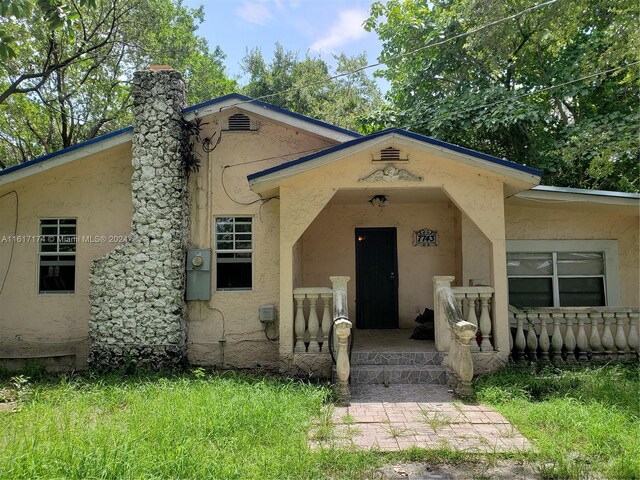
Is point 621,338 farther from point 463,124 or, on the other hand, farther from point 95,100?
point 95,100

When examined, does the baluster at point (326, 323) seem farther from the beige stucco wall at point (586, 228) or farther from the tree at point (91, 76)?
the tree at point (91, 76)

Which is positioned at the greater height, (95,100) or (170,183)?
(95,100)

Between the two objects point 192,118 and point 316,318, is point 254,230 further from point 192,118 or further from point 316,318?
point 192,118

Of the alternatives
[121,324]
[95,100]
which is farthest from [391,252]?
[95,100]

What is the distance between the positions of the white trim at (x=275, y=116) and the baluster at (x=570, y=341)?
5071 mm

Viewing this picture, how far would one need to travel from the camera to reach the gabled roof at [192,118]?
26.3 ft

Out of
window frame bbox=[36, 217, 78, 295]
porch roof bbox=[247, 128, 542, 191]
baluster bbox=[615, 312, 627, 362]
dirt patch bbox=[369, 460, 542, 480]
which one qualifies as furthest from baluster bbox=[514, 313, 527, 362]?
window frame bbox=[36, 217, 78, 295]

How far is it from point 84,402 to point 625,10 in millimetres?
10993

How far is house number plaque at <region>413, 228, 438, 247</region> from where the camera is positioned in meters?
9.82

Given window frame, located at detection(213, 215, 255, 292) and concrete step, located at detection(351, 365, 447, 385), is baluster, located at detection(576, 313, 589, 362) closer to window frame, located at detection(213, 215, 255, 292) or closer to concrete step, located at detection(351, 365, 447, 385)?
concrete step, located at detection(351, 365, 447, 385)

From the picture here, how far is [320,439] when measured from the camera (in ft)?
15.4

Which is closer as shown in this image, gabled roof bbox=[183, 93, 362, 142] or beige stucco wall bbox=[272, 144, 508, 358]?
beige stucco wall bbox=[272, 144, 508, 358]

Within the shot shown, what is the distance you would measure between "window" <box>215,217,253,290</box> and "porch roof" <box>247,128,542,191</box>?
5.46 ft

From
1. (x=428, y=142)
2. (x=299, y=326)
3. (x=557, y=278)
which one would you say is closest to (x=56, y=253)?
(x=299, y=326)
